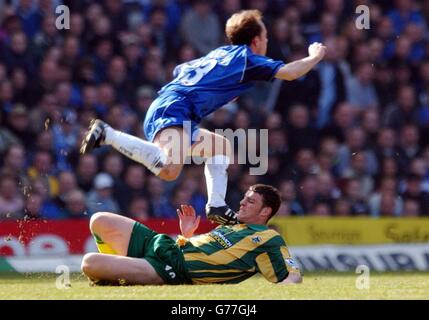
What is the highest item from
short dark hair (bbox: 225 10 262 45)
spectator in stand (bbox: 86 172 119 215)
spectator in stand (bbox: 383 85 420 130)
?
short dark hair (bbox: 225 10 262 45)

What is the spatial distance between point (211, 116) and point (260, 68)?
447cm

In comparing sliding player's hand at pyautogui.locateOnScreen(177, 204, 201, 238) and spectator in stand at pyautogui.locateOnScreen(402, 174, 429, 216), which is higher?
sliding player's hand at pyautogui.locateOnScreen(177, 204, 201, 238)

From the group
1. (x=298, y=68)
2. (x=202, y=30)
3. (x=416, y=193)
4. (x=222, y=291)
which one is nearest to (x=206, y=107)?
(x=298, y=68)

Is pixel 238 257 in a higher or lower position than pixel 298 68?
lower

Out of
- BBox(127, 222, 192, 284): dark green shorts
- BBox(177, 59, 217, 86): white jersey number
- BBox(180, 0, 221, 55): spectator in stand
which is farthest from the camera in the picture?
BBox(180, 0, 221, 55): spectator in stand

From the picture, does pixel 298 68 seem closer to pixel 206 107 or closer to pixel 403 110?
pixel 206 107

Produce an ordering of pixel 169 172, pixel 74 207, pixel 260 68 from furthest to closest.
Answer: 1. pixel 74 207
2. pixel 260 68
3. pixel 169 172

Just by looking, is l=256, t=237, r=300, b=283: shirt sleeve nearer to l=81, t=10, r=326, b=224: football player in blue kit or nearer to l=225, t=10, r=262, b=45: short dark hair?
l=81, t=10, r=326, b=224: football player in blue kit

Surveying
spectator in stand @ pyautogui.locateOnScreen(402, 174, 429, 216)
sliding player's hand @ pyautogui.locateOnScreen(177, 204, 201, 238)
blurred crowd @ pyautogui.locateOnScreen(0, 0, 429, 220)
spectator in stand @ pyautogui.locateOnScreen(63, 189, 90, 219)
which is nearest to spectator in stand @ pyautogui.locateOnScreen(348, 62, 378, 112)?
blurred crowd @ pyautogui.locateOnScreen(0, 0, 429, 220)

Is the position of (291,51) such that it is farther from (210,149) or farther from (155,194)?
(210,149)

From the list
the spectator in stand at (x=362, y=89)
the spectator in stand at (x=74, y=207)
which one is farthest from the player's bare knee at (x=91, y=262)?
the spectator in stand at (x=362, y=89)

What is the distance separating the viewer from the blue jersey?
8.12m

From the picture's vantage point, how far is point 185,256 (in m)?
7.62
